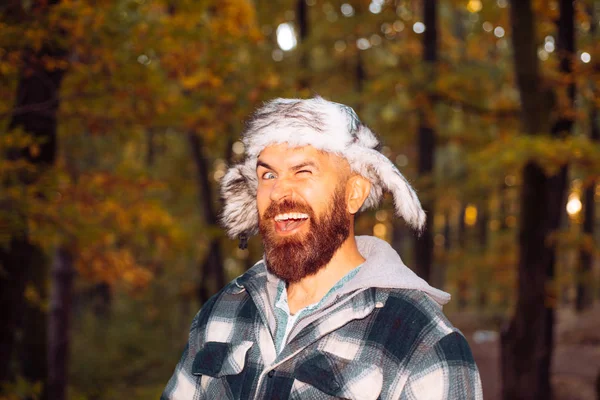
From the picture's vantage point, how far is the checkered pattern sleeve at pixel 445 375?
189 centimetres


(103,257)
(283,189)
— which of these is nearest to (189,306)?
(103,257)

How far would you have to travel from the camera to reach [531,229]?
8.18 m

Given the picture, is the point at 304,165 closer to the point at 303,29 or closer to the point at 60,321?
the point at 60,321

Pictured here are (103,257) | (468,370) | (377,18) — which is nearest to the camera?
(468,370)

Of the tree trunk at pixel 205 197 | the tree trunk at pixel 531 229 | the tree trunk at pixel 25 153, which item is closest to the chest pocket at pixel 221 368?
the tree trunk at pixel 25 153

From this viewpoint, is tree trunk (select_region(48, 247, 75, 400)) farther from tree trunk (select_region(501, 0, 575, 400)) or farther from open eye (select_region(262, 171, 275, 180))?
open eye (select_region(262, 171, 275, 180))

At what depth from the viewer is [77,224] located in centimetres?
516

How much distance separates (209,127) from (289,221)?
448cm

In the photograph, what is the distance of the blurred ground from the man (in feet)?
Answer: 32.9

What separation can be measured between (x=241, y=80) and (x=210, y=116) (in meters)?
0.88

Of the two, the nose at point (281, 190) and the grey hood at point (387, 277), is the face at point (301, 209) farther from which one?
the grey hood at point (387, 277)

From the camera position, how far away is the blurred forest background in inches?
200

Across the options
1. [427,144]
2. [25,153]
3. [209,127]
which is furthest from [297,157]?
[427,144]

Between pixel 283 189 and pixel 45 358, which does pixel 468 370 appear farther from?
pixel 45 358
